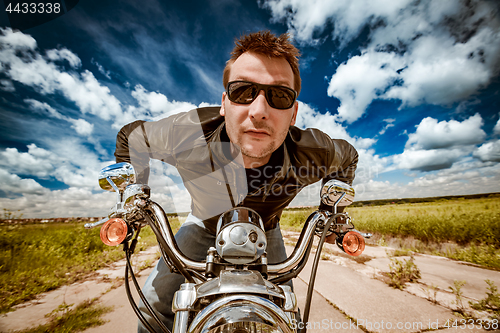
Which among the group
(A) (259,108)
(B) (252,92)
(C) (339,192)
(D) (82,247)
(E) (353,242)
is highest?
(B) (252,92)

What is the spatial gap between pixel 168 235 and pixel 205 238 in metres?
1.23

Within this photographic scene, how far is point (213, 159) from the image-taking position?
80.3 inches

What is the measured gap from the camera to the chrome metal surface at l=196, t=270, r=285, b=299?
1.75 ft

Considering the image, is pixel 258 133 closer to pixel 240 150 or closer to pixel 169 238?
pixel 240 150

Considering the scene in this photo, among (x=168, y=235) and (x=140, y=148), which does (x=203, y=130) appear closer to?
(x=140, y=148)

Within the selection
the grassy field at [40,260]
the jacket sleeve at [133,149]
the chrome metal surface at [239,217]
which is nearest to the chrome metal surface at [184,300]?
the chrome metal surface at [239,217]

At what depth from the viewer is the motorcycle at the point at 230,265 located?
1.74ft

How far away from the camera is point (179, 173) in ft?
7.54

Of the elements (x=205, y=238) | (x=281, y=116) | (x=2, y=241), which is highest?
(x=281, y=116)

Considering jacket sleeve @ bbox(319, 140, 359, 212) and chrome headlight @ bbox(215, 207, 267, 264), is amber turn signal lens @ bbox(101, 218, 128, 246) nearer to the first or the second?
chrome headlight @ bbox(215, 207, 267, 264)

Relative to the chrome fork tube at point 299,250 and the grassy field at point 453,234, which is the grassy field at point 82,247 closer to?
the grassy field at point 453,234

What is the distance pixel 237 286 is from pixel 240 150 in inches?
55.4

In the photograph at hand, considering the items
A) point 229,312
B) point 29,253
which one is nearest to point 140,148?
point 229,312

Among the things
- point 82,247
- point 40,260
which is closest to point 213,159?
point 40,260
